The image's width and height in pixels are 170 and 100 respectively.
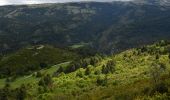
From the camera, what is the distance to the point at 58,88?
159 meters

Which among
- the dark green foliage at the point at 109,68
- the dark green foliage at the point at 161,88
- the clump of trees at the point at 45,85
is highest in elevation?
the dark green foliage at the point at 161,88

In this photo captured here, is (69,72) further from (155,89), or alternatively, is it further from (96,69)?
(155,89)

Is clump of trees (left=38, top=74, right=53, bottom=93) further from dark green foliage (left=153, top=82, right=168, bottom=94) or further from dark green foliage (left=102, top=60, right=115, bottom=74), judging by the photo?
dark green foliage (left=153, top=82, right=168, bottom=94)

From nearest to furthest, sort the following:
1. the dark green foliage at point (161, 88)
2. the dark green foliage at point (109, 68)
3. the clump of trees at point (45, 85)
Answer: the dark green foliage at point (161, 88), the clump of trees at point (45, 85), the dark green foliage at point (109, 68)

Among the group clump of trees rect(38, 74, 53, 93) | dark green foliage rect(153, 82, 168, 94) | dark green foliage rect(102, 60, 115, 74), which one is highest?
dark green foliage rect(153, 82, 168, 94)

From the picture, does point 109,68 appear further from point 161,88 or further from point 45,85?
point 161,88

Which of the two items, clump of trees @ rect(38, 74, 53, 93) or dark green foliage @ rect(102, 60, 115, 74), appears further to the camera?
dark green foliage @ rect(102, 60, 115, 74)

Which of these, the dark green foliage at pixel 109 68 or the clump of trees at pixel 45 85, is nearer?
the clump of trees at pixel 45 85

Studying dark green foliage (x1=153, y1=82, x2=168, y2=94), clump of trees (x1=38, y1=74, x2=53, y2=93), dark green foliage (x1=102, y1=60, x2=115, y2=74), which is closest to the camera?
dark green foliage (x1=153, y1=82, x2=168, y2=94)

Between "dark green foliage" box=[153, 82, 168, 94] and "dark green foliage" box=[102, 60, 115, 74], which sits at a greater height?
"dark green foliage" box=[153, 82, 168, 94]

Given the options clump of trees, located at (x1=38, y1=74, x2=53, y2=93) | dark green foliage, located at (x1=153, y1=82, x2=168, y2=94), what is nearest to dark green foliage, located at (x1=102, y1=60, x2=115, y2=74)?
clump of trees, located at (x1=38, y1=74, x2=53, y2=93)

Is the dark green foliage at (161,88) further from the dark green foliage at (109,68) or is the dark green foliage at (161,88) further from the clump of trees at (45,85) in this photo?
the dark green foliage at (109,68)

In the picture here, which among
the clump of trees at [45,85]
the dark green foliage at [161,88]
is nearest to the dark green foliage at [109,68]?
the clump of trees at [45,85]

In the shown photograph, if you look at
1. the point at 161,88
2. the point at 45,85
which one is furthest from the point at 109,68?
the point at 161,88
